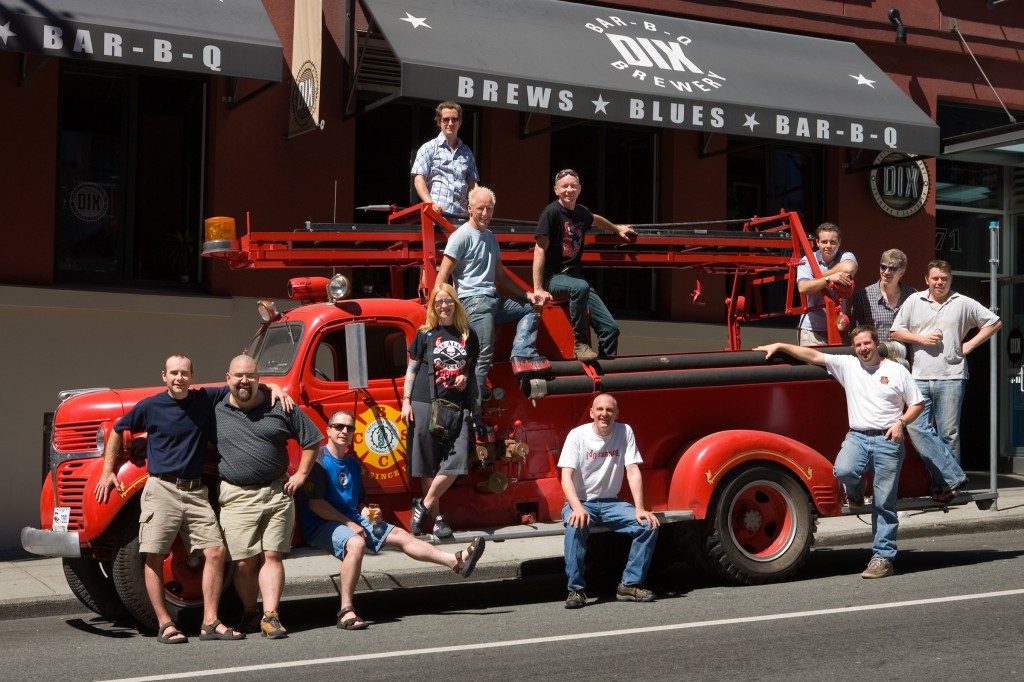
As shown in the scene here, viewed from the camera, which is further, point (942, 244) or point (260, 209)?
point (942, 244)

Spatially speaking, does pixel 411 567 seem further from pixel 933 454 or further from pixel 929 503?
pixel 933 454

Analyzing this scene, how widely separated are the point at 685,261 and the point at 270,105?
18.1ft

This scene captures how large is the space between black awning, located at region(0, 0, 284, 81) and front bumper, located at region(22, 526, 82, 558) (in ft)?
14.6

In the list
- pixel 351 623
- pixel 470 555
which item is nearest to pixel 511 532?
pixel 470 555

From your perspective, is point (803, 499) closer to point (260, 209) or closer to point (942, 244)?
point (260, 209)

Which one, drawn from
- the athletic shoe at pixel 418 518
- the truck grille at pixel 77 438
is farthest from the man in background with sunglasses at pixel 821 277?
the truck grille at pixel 77 438

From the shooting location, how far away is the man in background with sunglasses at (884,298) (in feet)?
36.3

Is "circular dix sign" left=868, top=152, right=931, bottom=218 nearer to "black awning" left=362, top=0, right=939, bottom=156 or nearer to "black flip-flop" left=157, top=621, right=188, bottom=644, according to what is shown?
"black awning" left=362, top=0, right=939, bottom=156

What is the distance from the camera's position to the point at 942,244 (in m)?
19.0

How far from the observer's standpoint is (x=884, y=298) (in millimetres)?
11297

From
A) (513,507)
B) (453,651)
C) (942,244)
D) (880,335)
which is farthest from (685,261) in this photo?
(942,244)

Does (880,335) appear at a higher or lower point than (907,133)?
lower

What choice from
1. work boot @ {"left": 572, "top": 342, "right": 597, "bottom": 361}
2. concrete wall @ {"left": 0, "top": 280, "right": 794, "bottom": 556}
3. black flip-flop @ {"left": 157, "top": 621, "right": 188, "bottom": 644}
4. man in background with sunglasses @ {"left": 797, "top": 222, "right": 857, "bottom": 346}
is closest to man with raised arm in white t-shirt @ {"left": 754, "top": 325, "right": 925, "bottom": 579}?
man in background with sunglasses @ {"left": 797, "top": 222, "right": 857, "bottom": 346}

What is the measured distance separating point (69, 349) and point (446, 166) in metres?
4.93
